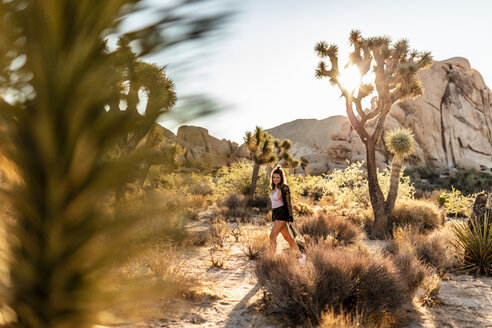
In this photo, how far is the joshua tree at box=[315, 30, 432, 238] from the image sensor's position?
11.0 m

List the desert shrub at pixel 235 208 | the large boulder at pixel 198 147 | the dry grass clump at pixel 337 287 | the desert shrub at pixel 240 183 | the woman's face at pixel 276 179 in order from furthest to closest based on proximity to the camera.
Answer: the desert shrub at pixel 240 183 → the desert shrub at pixel 235 208 → the woman's face at pixel 276 179 → the dry grass clump at pixel 337 287 → the large boulder at pixel 198 147

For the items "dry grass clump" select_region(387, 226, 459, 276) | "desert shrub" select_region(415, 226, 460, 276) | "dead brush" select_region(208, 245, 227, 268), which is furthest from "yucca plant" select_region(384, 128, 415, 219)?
"dead brush" select_region(208, 245, 227, 268)

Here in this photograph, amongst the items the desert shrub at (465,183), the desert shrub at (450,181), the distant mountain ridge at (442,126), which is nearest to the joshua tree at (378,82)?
the desert shrub at (450,181)

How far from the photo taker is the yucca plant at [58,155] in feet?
2.47

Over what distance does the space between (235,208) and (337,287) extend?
1174 cm

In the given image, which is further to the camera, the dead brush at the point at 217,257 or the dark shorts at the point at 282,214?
the dead brush at the point at 217,257

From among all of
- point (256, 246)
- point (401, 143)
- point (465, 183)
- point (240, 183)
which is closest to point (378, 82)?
point (401, 143)

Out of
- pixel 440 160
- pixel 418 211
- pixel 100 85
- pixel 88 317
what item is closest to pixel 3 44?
pixel 100 85

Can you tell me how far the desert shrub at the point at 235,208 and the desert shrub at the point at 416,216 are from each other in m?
5.80

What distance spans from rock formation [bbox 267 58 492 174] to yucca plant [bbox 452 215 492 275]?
35.4 m

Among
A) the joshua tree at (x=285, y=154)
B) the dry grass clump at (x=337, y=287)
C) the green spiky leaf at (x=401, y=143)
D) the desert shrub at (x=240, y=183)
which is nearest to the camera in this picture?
the dry grass clump at (x=337, y=287)

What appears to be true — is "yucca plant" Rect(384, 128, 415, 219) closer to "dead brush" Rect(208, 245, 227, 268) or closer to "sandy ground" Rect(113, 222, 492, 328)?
"sandy ground" Rect(113, 222, 492, 328)

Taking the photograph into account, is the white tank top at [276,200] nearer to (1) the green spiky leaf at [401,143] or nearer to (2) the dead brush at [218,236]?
(2) the dead brush at [218,236]

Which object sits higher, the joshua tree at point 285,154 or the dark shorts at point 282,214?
the joshua tree at point 285,154
